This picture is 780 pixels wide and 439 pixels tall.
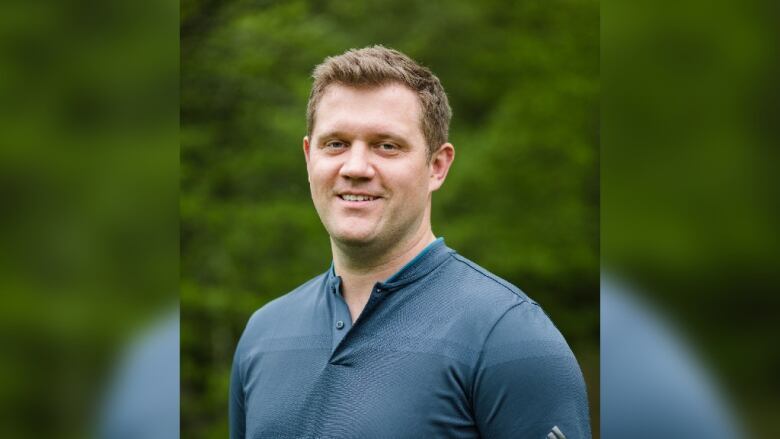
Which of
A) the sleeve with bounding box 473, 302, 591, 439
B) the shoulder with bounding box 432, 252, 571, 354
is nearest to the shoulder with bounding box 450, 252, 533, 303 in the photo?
the shoulder with bounding box 432, 252, 571, 354

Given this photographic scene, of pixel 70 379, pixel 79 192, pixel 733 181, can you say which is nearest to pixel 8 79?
pixel 79 192

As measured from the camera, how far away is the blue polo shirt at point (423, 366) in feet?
5.32

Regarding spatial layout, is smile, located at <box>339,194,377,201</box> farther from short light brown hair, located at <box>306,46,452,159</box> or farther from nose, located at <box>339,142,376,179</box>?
short light brown hair, located at <box>306,46,452,159</box>

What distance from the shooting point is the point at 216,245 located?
5.84m

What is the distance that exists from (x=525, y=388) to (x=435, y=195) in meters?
4.13

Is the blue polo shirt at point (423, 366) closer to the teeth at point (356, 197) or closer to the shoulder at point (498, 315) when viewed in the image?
the shoulder at point (498, 315)

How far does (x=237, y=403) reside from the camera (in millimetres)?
2084

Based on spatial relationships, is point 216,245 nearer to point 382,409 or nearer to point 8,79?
point 382,409

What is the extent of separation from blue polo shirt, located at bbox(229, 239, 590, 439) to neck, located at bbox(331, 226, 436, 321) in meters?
0.03

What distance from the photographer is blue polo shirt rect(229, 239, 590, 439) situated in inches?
63.9

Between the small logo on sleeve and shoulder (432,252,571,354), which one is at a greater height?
shoulder (432,252,571,354)

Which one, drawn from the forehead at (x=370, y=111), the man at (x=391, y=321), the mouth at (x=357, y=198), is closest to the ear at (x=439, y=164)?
the man at (x=391, y=321)

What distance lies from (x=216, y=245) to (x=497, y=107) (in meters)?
2.17

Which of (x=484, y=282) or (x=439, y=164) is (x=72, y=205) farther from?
(x=439, y=164)
